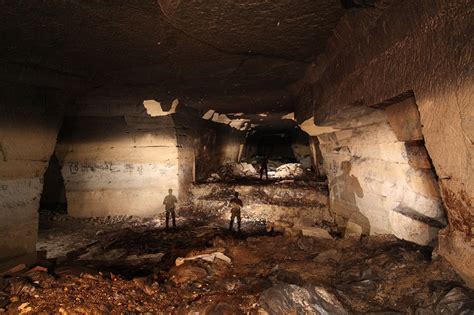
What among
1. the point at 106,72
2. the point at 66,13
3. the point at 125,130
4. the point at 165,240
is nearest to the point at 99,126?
the point at 125,130

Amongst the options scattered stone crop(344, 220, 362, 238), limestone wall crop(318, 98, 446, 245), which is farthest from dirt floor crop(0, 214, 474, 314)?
scattered stone crop(344, 220, 362, 238)

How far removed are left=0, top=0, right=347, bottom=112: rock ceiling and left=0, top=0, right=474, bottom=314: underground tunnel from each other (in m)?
0.03

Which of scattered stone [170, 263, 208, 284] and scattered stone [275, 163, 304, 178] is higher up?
scattered stone [275, 163, 304, 178]

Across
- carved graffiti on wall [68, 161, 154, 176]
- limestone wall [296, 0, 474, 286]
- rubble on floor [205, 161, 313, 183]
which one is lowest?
rubble on floor [205, 161, 313, 183]

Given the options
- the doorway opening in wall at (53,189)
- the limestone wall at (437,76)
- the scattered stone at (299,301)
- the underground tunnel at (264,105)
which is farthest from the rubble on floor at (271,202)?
the doorway opening in wall at (53,189)

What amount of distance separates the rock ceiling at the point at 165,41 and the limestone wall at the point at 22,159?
0.37m

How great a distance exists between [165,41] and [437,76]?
2939 mm

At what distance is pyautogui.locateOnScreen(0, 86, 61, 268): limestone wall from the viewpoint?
4164mm

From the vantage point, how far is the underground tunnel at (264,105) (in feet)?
7.11

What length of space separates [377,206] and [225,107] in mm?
5133

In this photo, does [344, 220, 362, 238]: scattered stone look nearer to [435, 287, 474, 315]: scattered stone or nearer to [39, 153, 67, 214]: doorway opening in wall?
[435, 287, 474, 315]: scattered stone

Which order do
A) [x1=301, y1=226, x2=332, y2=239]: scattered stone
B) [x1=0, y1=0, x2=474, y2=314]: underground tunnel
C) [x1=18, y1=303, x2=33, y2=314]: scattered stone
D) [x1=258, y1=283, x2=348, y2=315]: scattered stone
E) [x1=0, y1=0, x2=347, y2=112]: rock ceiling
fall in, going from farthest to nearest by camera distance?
[x1=301, y1=226, x2=332, y2=239]: scattered stone, [x1=0, y1=0, x2=347, y2=112]: rock ceiling, [x1=18, y1=303, x2=33, y2=314]: scattered stone, [x1=258, y1=283, x2=348, y2=315]: scattered stone, [x1=0, y1=0, x2=474, y2=314]: underground tunnel

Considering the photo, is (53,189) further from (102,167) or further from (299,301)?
(299,301)

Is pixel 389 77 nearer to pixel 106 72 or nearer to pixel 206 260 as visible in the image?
pixel 206 260
